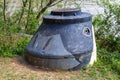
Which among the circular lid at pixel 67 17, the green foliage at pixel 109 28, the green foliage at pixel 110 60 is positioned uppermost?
the circular lid at pixel 67 17

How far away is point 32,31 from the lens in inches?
277

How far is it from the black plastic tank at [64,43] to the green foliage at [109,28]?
1317 millimetres

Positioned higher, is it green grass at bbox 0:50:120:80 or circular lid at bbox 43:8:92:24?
circular lid at bbox 43:8:92:24

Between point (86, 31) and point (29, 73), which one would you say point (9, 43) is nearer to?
point (29, 73)

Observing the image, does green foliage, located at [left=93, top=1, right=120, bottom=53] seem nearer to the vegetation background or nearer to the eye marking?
A: the vegetation background

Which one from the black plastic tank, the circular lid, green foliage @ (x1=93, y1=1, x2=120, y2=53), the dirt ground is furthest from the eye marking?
green foliage @ (x1=93, y1=1, x2=120, y2=53)

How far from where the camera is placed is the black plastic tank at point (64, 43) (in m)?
4.82

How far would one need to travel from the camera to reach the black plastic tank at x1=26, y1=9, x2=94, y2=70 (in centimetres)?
482

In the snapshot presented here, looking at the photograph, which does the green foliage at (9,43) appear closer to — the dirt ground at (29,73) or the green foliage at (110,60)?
the dirt ground at (29,73)

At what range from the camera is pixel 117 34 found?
6.36 meters

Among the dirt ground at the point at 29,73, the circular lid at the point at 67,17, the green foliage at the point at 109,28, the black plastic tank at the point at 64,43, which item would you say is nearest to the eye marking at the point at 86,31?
the black plastic tank at the point at 64,43

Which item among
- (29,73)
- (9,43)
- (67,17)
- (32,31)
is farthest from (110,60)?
(32,31)

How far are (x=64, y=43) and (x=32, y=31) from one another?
2276 mm

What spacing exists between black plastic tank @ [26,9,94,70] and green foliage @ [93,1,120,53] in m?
1.32
